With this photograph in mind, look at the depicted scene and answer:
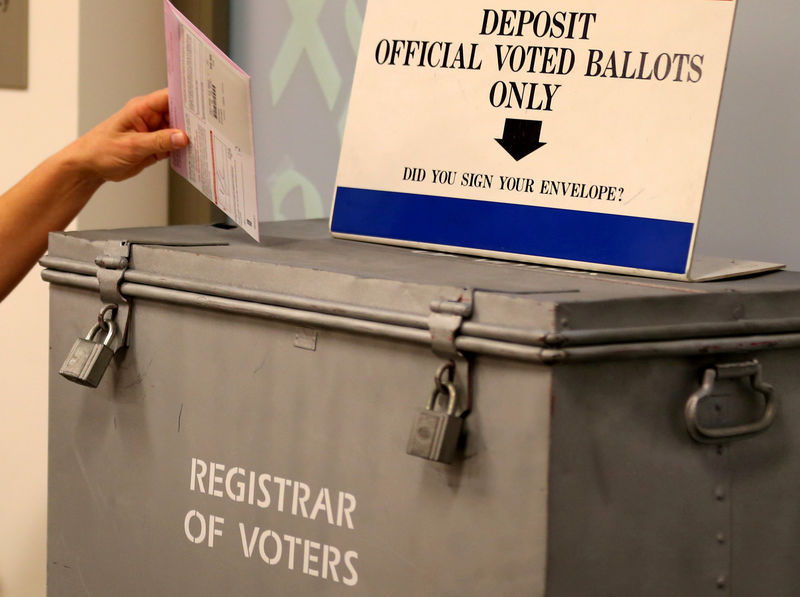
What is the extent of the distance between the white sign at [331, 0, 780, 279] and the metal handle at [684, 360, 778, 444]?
0.12 meters

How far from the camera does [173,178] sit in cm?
182

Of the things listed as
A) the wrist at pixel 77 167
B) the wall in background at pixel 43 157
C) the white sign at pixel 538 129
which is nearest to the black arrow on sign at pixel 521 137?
the white sign at pixel 538 129

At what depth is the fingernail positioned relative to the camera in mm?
1086

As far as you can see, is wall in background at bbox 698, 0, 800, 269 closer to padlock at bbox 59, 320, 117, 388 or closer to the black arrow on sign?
the black arrow on sign

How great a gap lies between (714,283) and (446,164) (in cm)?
29

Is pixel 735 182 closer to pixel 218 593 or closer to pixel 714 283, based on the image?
pixel 714 283

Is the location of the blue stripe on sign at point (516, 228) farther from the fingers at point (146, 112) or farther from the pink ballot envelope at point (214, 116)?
the fingers at point (146, 112)

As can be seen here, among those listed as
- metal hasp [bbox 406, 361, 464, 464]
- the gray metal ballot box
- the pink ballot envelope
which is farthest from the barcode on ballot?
metal hasp [bbox 406, 361, 464, 464]

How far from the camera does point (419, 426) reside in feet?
2.47

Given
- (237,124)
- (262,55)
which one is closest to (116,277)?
(237,124)

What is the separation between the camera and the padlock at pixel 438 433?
0.74 metres

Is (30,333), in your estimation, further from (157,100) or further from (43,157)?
(157,100)

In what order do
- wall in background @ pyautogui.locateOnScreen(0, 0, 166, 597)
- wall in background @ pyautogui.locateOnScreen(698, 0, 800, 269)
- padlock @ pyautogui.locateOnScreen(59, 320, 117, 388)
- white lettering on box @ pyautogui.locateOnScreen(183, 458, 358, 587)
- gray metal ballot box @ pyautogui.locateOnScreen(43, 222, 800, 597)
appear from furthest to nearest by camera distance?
wall in background @ pyautogui.locateOnScreen(0, 0, 166, 597), wall in background @ pyautogui.locateOnScreen(698, 0, 800, 269), padlock @ pyautogui.locateOnScreen(59, 320, 117, 388), white lettering on box @ pyautogui.locateOnScreen(183, 458, 358, 587), gray metal ballot box @ pyautogui.locateOnScreen(43, 222, 800, 597)

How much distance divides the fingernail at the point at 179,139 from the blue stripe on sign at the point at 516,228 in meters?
0.16
